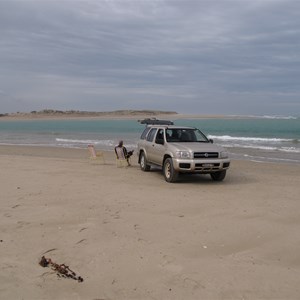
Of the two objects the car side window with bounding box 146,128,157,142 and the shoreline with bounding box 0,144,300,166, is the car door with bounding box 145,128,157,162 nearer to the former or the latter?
the car side window with bounding box 146,128,157,142

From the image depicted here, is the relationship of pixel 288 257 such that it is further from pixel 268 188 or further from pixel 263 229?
pixel 268 188

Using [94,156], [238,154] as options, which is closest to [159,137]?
[94,156]

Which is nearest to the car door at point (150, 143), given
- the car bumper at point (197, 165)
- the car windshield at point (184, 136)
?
the car windshield at point (184, 136)

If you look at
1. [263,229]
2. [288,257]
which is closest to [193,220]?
[263,229]

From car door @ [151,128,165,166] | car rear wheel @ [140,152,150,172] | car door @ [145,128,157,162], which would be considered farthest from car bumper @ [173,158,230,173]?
car rear wheel @ [140,152,150,172]

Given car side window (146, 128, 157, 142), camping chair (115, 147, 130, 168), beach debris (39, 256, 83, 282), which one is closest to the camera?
beach debris (39, 256, 83, 282)

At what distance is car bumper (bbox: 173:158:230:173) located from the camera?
36.1 ft

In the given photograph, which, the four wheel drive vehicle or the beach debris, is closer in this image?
the beach debris

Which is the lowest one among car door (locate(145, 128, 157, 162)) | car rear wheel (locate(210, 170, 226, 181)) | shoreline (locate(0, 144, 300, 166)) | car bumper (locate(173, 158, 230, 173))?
shoreline (locate(0, 144, 300, 166))

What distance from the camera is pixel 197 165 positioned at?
11023mm

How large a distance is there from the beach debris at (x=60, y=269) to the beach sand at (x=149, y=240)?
0.22 feet

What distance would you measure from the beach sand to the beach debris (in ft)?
0.22

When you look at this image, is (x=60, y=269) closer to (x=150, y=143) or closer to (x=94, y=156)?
(x=150, y=143)

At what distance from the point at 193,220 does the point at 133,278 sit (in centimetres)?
257
